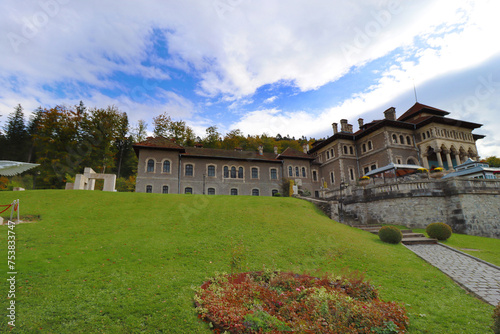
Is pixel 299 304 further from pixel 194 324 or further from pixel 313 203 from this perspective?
pixel 313 203

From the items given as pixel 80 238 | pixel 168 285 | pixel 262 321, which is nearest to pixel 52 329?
pixel 168 285

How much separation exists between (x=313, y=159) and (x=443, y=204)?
20.0 meters

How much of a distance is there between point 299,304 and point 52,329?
5423 millimetres

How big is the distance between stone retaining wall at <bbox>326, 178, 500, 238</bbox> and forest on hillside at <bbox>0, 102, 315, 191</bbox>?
32816 mm

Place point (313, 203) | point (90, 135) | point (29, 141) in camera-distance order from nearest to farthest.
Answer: point (313, 203), point (90, 135), point (29, 141)

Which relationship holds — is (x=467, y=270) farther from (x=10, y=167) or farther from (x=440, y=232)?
(x=10, y=167)

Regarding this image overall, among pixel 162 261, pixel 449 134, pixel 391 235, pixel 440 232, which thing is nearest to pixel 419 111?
pixel 449 134

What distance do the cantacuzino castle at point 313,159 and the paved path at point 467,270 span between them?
57.4ft

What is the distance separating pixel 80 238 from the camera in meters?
10.5

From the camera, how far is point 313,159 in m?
37.4

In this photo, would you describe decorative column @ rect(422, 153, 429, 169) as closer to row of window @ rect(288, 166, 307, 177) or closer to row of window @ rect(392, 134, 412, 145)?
row of window @ rect(392, 134, 412, 145)

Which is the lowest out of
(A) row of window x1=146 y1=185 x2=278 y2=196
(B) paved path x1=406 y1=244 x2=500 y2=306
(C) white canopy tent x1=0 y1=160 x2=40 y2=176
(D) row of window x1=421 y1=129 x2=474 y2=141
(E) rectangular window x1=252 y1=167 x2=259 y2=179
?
(B) paved path x1=406 y1=244 x2=500 y2=306

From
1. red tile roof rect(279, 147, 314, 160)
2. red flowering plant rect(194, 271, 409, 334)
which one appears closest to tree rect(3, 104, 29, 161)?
red tile roof rect(279, 147, 314, 160)

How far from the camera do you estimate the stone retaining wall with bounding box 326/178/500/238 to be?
17.6 m
